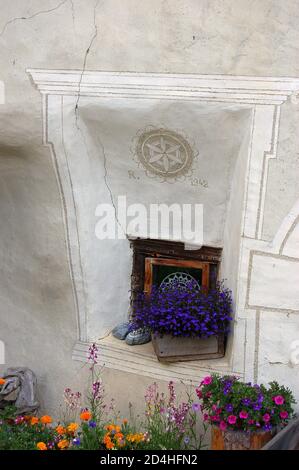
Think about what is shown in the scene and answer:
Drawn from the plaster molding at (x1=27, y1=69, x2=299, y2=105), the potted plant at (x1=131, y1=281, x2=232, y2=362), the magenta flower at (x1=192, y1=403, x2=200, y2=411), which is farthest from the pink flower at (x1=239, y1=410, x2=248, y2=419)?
the plaster molding at (x1=27, y1=69, x2=299, y2=105)

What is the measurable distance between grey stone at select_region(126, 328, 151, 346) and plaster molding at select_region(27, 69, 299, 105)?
5.68 ft

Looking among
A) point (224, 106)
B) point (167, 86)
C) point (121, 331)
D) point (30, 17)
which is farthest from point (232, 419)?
point (30, 17)

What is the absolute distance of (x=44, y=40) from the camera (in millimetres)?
4859

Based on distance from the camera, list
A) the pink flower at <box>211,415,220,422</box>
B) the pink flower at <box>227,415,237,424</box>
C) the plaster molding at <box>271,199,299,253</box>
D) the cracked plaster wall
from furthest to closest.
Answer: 1. the plaster molding at <box>271,199,299,253</box>
2. the cracked plaster wall
3. the pink flower at <box>211,415,220,422</box>
4. the pink flower at <box>227,415,237,424</box>

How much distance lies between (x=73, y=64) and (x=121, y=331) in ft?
6.43

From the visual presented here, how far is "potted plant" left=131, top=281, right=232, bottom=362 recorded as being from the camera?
16.2 feet

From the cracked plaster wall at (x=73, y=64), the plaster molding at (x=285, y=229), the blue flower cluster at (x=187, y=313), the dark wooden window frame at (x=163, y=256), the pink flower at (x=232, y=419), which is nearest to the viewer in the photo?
the pink flower at (x=232, y=419)

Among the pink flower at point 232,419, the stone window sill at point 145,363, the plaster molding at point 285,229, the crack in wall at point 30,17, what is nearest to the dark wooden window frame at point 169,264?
the stone window sill at point 145,363

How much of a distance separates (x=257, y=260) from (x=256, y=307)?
30 centimetres

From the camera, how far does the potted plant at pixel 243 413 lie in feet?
13.9

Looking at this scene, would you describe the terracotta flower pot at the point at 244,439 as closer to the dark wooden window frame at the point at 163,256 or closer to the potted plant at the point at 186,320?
the potted plant at the point at 186,320

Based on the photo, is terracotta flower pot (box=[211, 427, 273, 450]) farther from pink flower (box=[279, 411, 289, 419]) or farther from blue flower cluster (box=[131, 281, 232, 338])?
blue flower cluster (box=[131, 281, 232, 338])

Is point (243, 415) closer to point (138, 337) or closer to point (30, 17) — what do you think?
point (138, 337)

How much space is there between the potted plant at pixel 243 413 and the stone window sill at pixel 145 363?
447mm
